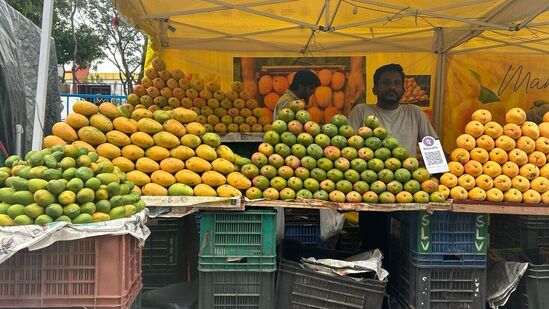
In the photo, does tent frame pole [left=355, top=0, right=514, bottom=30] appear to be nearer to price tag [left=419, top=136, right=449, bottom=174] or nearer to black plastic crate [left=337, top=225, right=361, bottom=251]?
price tag [left=419, top=136, right=449, bottom=174]

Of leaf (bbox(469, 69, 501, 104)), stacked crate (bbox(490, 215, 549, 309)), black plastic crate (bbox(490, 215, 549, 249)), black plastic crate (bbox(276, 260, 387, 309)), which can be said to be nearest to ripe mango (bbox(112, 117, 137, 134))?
black plastic crate (bbox(276, 260, 387, 309))

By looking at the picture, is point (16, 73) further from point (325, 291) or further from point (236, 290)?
point (325, 291)

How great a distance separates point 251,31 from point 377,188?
10.8 ft

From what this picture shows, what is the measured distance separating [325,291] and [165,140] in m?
1.68

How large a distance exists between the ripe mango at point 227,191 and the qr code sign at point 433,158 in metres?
1.50

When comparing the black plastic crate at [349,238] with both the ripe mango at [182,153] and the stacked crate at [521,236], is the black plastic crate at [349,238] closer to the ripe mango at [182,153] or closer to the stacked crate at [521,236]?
the stacked crate at [521,236]

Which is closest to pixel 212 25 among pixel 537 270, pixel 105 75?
pixel 537 270

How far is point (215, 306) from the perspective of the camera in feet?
11.1

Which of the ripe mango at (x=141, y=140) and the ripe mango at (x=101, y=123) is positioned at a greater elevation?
the ripe mango at (x=101, y=123)

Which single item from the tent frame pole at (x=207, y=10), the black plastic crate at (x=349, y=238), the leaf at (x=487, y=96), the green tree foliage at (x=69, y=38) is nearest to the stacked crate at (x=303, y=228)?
the black plastic crate at (x=349, y=238)

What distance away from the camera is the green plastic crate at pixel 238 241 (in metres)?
3.38

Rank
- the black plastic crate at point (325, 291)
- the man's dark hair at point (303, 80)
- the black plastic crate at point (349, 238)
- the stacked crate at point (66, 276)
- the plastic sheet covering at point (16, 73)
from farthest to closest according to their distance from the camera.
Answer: the plastic sheet covering at point (16, 73), the man's dark hair at point (303, 80), the black plastic crate at point (349, 238), the black plastic crate at point (325, 291), the stacked crate at point (66, 276)

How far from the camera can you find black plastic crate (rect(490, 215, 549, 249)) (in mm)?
4145

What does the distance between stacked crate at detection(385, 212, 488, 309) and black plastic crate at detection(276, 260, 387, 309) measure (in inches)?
13.3
